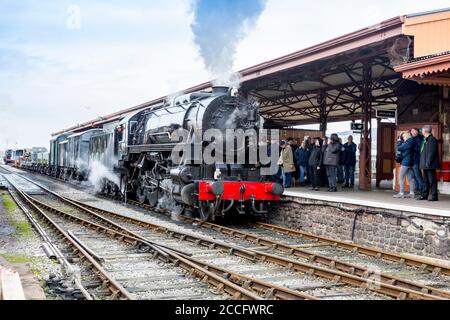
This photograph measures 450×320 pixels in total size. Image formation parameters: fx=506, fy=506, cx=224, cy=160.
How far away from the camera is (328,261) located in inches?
279

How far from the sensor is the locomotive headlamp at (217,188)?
10.1 m

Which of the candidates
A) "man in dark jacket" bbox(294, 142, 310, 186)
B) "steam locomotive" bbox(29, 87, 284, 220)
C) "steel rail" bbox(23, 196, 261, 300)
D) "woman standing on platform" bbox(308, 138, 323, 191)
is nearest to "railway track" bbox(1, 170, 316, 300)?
"steel rail" bbox(23, 196, 261, 300)

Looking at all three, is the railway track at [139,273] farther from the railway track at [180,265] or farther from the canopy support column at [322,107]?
the canopy support column at [322,107]

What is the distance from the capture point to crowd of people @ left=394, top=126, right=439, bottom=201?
29.7 feet

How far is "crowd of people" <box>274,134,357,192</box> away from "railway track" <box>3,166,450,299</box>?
2270 mm

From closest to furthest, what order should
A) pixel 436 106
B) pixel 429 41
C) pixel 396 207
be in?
pixel 396 207 < pixel 429 41 < pixel 436 106

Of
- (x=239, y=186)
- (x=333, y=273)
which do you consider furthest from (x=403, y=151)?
(x=333, y=273)

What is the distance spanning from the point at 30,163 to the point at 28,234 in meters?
42.8

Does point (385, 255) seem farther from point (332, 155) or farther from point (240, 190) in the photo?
point (332, 155)

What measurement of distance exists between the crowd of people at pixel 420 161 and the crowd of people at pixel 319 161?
1637mm

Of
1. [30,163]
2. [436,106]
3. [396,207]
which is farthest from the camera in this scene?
[30,163]

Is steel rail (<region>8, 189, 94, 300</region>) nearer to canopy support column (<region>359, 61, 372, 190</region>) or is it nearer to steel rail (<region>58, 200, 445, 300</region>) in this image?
steel rail (<region>58, 200, 445, 300</region>)

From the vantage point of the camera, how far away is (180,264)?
6.85 metres
